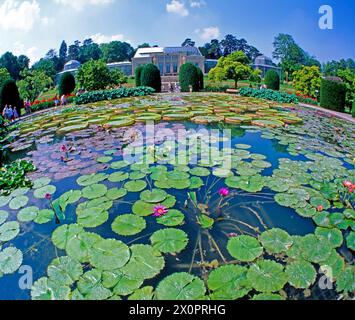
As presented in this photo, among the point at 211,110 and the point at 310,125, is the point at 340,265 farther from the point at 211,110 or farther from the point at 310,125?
the point at 211,110

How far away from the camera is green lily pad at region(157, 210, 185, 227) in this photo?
273cm

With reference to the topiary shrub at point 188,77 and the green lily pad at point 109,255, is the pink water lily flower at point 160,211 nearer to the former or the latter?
the green lily pad at point 109,255

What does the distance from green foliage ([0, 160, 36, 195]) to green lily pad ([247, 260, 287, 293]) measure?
3254mm

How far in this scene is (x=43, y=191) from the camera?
139 inches

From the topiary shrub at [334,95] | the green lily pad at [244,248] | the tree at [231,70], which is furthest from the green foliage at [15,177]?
the tree at [231,70]

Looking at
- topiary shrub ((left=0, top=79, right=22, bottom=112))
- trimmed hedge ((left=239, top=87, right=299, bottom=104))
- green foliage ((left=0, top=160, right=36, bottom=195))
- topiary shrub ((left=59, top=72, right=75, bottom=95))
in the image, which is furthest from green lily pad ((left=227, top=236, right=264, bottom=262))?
topiary shrub ((left=59, top=72, right=75, bottom=95))

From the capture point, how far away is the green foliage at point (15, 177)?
12.5 ft

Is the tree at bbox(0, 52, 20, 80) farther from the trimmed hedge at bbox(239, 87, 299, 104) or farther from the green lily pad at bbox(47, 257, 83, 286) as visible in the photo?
the green lily pad at bbox(47, 257, 83, 286)

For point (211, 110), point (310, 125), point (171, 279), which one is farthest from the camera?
point (211, 110)

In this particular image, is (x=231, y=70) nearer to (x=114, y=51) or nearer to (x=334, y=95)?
(x=334, y=95)

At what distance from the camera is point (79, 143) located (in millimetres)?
5762

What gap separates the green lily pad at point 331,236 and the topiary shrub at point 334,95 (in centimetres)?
1286

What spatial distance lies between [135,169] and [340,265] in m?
2.81

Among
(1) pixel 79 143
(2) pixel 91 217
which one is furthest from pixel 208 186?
(1) pixel 79 143
